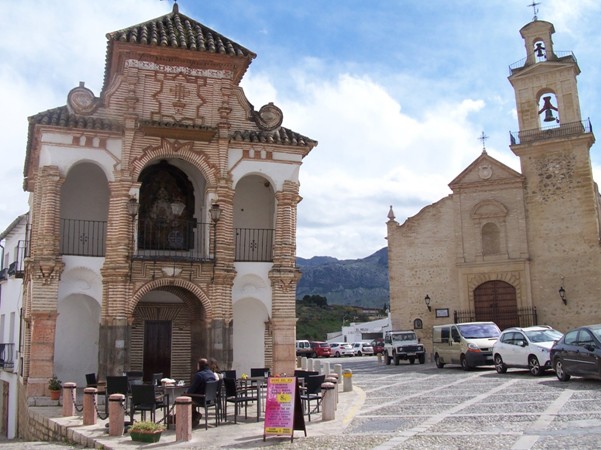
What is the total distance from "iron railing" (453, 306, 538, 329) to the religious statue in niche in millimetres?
19245

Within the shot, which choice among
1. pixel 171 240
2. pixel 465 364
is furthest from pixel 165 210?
pixel 465 364

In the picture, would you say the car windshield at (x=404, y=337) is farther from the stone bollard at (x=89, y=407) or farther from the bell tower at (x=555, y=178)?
the stone bollard at (x=89, y=407)

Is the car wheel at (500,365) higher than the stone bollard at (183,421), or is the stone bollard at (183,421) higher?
the car wheel at (500,365)

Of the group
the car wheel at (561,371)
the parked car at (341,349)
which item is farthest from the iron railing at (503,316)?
the parked car at (341,349)

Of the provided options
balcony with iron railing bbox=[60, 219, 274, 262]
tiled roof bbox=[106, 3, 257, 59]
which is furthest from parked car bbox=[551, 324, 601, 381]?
tiled roof bbox=[106, 3, 257, 59]

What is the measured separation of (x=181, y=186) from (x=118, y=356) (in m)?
5.87

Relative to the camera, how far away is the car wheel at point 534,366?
19484mm

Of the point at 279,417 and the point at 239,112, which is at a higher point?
the point at 239,112

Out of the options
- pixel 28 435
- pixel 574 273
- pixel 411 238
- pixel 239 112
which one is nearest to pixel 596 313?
pixel 574 273

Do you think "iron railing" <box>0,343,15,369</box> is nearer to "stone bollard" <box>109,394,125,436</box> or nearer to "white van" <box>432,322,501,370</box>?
"stone bollard" <box>109,394,125,436</box>

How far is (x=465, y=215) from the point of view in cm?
3547

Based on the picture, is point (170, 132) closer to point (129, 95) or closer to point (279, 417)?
point (129, 95)

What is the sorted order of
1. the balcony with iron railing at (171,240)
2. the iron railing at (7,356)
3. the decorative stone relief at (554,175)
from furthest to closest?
the decorative stone relief at (554,175) < the iron railing at (7,356) < the balcony with iron railing at (171,240)

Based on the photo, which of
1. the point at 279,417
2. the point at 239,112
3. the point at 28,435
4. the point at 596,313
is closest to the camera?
the point at 279,417
